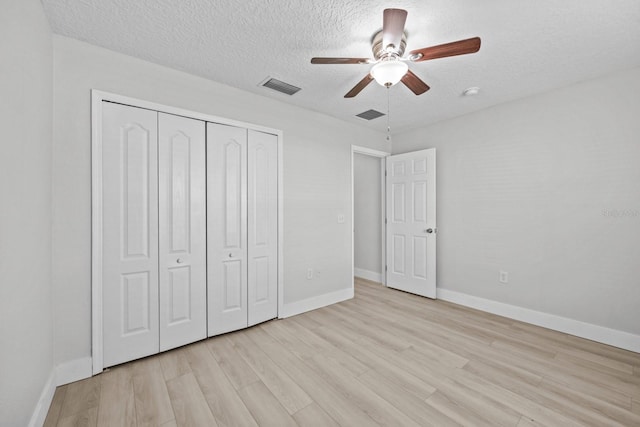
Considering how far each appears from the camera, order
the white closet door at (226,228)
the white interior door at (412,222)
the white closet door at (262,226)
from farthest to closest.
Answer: the white interior door at (412,222), the white closet door at (262,226), the white closet door at (226,228)

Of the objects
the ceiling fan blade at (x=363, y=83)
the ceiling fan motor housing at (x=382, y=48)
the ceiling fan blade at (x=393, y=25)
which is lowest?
the ceiling fan blade at (x=363, y=83)

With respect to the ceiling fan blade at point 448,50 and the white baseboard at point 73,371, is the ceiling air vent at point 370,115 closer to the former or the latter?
the ceiling fan blade at point 448,50

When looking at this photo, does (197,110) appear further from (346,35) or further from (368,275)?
(368,275)

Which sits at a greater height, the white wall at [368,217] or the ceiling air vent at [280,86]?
the ceiling air vent at [280,86]

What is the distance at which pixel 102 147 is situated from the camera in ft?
6.85

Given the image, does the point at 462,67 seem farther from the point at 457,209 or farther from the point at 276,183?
the point at 276,183

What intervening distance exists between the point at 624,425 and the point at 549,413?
382 millimetres

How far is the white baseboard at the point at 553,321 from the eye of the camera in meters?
2.44

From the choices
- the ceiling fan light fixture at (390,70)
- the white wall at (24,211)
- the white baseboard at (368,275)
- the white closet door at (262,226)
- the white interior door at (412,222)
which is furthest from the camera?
the white baseboard at (368,275)

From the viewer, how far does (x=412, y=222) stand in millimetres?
4035

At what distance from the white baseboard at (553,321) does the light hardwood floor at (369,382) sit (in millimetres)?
102

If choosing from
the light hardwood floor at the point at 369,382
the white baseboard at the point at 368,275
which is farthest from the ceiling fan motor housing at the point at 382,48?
Result: the white baseboard at the point at 368,275

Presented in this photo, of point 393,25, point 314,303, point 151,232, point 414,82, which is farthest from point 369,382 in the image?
point 393,25

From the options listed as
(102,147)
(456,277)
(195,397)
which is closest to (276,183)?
(102,147)
